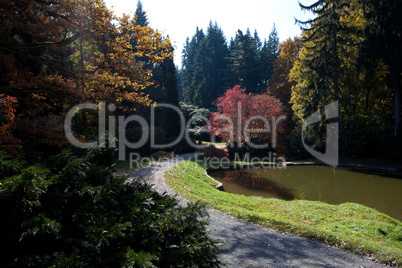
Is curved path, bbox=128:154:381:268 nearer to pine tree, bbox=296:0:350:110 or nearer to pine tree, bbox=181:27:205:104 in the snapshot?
pine tree, bbox=296:0:350:110

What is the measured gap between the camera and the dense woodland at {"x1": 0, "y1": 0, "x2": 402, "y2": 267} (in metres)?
2.01

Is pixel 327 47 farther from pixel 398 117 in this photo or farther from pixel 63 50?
pixel 63 50

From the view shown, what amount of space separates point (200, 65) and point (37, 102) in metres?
46.7

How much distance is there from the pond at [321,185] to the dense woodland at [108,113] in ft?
16.2

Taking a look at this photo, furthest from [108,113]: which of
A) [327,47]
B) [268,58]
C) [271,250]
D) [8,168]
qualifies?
[268,58]

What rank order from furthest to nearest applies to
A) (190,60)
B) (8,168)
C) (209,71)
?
(190,60)
(209,71)
(8,168)

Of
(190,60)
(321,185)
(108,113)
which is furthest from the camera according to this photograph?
(190,60)

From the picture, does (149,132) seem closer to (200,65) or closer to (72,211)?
(72,211)

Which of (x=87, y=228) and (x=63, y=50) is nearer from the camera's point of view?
(x=87, y=228)

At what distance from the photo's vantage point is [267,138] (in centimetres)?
2106

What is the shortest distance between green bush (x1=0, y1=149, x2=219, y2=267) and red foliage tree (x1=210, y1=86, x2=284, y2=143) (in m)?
18.3

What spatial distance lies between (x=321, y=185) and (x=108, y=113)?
12.6m

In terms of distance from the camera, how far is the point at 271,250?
480cm

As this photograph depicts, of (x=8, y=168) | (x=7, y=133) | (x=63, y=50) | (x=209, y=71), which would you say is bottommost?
(x=8, y=168)
